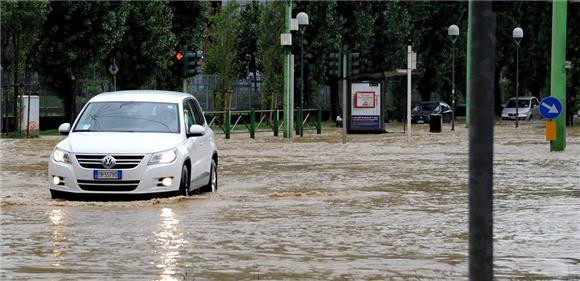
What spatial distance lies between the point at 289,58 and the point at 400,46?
24.8 metres

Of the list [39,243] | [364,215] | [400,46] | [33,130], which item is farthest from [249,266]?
[400,46]

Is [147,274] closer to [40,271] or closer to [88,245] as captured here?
[40,271]

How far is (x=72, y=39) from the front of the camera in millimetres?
49562

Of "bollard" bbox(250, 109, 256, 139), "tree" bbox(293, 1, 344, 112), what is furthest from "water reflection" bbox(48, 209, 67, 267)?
"tree" bbox(293, 1, 344, 112)

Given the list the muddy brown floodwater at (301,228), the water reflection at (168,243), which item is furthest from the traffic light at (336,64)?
the water reflection at (168,243)

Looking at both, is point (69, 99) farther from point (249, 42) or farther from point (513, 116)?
point (249, 42)

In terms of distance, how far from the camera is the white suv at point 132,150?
1683 centimetres

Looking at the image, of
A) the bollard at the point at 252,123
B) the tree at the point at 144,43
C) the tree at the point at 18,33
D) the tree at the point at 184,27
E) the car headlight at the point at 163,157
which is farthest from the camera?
the tree at the point at 184,27

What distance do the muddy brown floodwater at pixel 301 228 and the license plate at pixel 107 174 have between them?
37 cm

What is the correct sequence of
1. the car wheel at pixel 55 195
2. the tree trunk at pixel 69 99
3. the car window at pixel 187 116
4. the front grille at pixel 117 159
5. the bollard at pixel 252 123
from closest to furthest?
the front grille at pixel 117 159
the car wheel at pixel 55 195
the car window at pixel 187 116
the bollard at pixel 252 123
the tree trunk at pixel 69 99

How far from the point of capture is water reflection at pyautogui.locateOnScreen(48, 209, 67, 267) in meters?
11.5

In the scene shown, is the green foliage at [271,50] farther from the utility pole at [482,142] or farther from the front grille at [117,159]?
the utility pole at [482,142]

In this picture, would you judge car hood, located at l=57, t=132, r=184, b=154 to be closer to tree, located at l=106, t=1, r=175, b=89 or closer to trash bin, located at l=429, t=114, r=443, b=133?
trash bin, located at l=429, t=114, r=443, b=133

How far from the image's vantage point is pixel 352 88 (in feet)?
163
